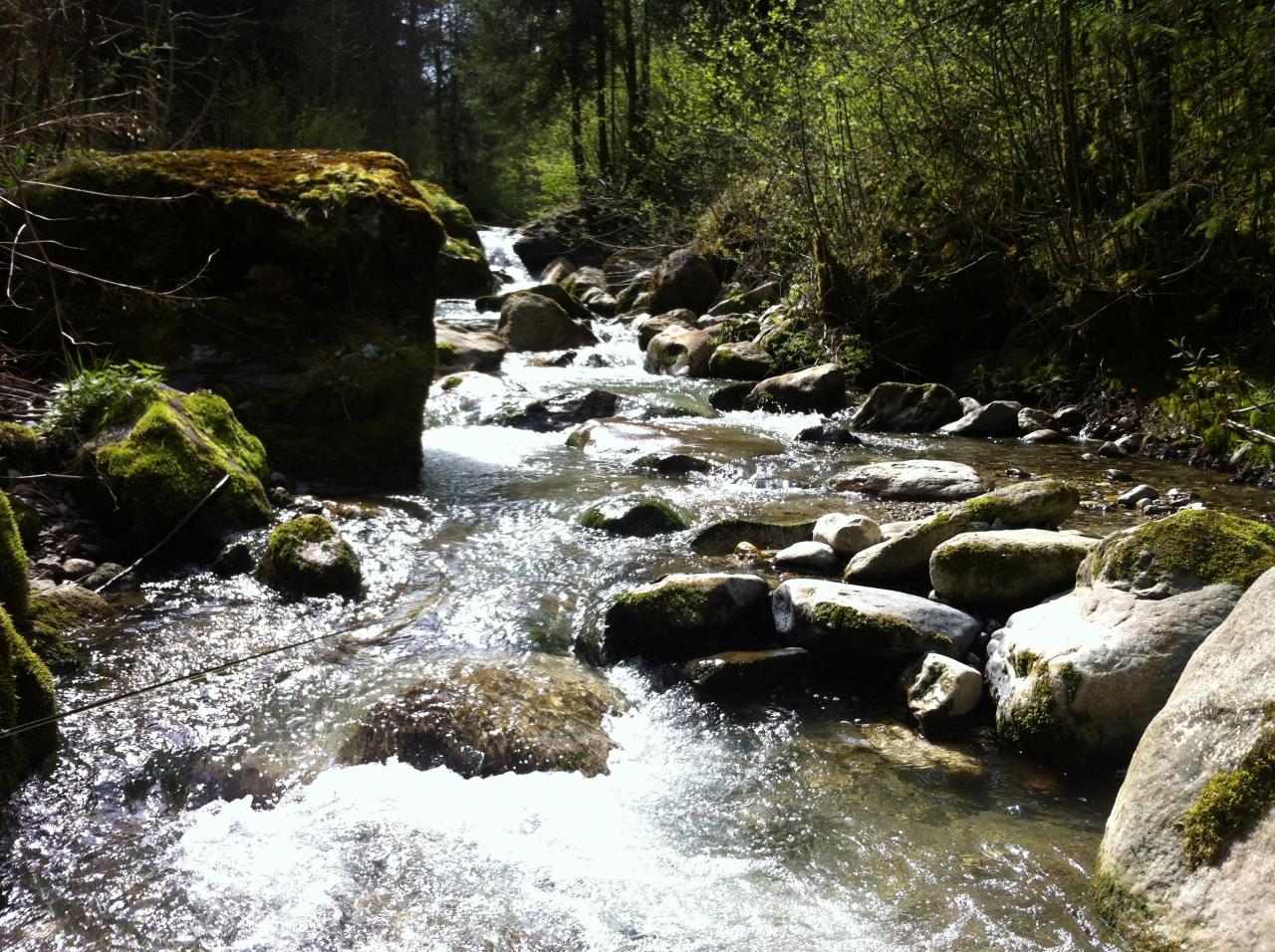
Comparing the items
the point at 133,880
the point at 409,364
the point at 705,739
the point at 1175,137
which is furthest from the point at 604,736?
the point at 1175,137

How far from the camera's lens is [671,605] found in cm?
470

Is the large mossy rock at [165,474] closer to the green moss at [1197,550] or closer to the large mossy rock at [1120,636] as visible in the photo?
the large mossy rock at [1120,636]

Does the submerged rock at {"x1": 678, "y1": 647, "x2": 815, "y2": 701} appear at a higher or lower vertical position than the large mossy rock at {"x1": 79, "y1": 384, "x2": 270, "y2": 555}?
lower

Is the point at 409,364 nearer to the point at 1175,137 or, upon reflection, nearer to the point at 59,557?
the point at 59,557

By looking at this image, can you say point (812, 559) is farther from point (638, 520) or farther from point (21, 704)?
point (21, 704)

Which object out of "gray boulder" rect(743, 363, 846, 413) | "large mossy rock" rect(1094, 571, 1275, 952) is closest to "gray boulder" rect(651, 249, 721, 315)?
"gray boulder" rect(743, 363, 846, 413)

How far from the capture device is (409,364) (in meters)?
7.60

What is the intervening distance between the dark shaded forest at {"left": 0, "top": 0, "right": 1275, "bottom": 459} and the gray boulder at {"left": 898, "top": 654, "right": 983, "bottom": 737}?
106 inches

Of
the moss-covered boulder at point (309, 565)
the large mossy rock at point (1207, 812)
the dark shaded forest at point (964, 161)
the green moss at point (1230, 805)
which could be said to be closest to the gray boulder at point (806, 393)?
the dark shaded forest at point (964, 161)

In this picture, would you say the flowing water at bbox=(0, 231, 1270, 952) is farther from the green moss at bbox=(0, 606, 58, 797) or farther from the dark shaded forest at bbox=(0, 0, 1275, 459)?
the dark shaded forest at bbox=(0, 0, 1275, 459)

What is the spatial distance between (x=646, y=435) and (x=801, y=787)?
5664mm

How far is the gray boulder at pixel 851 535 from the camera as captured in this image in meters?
5.58

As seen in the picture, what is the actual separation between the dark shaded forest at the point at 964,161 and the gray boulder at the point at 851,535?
87.5 inches

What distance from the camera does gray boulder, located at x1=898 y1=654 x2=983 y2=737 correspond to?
395 cm
